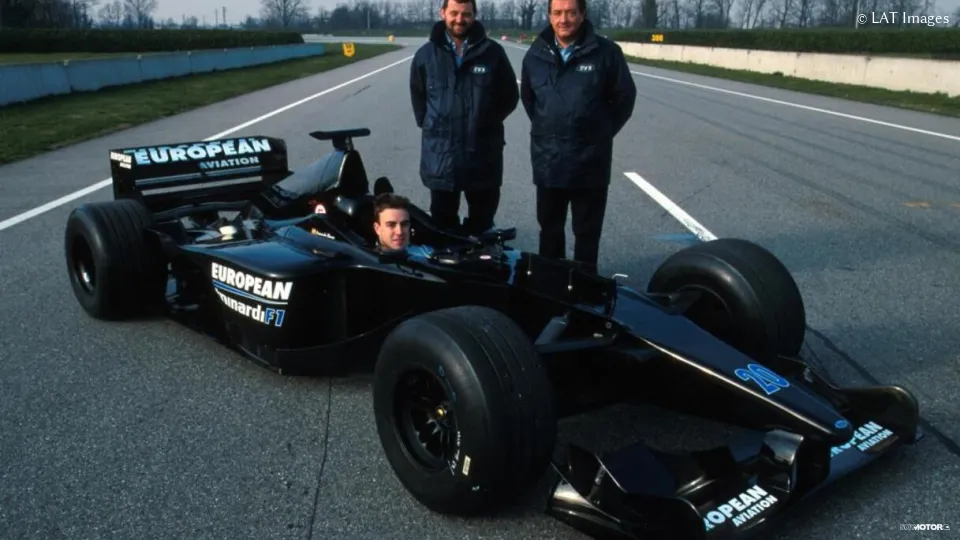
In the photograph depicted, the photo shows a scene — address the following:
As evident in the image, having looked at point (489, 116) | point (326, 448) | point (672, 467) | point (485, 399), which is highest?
point (489, 116)

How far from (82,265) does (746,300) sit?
4112 millimetres

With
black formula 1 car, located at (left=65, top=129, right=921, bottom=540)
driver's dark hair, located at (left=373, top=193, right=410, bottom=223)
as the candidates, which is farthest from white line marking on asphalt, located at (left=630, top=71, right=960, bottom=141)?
driver's dark hair, located at (left=373, top=193, right=410, bottom=223)

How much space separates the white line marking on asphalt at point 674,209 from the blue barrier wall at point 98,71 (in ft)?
47.3

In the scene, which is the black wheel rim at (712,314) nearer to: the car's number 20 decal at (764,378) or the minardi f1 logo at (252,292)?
the car's number 20 decal at (764,378)

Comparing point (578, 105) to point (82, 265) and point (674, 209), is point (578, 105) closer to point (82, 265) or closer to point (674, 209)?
point (82, 265)

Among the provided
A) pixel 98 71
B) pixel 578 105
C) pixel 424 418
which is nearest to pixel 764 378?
pixel 424 418

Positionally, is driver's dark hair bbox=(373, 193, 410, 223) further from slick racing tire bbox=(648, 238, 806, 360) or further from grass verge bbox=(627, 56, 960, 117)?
grass verge bbox=(627, 56, 960, 117)

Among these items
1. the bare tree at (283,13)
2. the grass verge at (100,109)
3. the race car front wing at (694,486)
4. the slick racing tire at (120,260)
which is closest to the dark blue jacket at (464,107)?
the slick racing tire at (120,260)

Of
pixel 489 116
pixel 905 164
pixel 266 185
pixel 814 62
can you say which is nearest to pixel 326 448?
pixel 489 116

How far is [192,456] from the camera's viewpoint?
12.5 feet

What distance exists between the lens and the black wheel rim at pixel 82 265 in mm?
5793

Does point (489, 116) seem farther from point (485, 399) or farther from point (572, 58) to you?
point (485, 399)

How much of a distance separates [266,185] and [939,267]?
4.87 metres

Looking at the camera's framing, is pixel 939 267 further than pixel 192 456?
Yes
